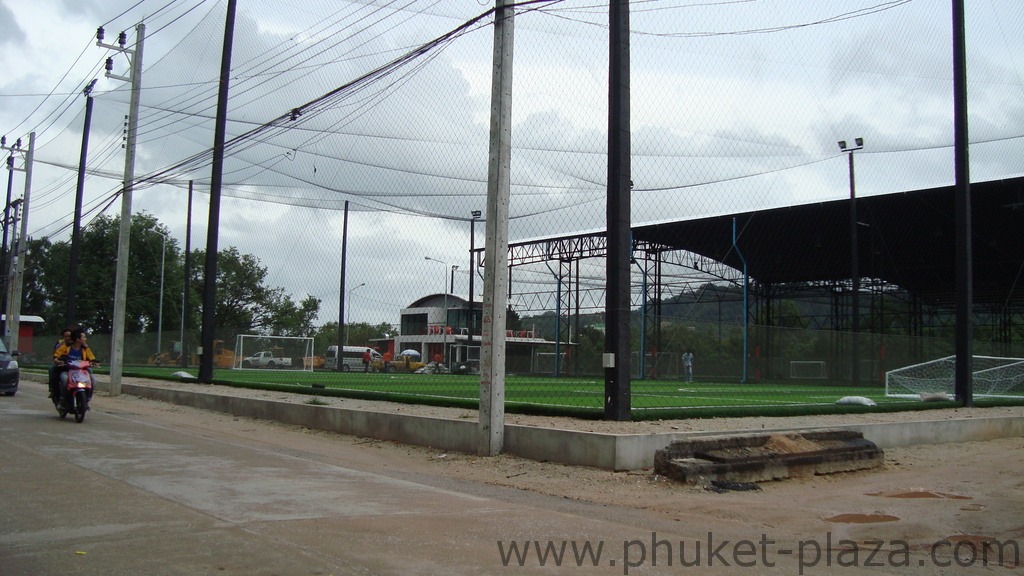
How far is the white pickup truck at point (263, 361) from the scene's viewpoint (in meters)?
38.7

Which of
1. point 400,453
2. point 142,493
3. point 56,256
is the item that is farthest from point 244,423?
point 56,256

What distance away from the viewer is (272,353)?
38.3 meters

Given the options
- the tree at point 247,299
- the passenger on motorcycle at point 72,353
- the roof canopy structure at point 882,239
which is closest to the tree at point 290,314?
the tree at point 247,299

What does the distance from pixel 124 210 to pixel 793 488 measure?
20234mm

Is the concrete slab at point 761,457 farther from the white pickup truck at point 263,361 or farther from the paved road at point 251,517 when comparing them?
the white pickup truck at point 263,361

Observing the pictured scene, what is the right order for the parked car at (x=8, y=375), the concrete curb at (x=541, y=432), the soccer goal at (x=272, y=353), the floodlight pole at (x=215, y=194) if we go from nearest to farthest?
the concrete curb at (x=541, y=432) → the parked car at (x=8, y=375) → the floodlight pole at (x=215, y=194) → the soccer goal at (x=272, y=353)

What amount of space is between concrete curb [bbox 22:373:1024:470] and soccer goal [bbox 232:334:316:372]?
17.1m

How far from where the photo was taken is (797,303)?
2400 inches

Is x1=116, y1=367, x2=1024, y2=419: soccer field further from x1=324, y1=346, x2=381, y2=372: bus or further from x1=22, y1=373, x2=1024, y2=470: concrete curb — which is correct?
x1=324, y1=346, x2=381, y2=372: bus

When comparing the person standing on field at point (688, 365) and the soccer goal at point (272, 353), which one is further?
the soccer goal at point (272, 353)

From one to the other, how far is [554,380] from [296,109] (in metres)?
10.9

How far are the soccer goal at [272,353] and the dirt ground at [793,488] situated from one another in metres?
23.3

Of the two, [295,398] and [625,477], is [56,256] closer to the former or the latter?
[295,398]

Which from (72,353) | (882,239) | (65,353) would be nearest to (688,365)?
(72,353)
